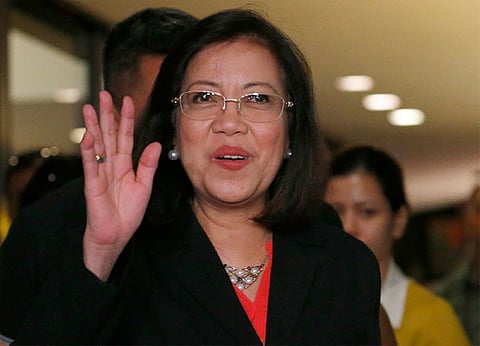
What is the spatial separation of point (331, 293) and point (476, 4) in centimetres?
126

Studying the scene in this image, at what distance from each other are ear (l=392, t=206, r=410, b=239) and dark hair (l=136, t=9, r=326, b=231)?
1.13 metres

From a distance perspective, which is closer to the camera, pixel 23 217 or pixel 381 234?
pixel 23 217

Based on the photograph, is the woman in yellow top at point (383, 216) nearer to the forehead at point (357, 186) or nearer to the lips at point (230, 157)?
the forehead at point (357, 186)

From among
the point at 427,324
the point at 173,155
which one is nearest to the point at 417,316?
the point at 427,324

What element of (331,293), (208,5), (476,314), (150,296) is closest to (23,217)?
(150,296)

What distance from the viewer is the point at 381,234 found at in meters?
3.09

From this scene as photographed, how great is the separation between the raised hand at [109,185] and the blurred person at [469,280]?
84.4 inches

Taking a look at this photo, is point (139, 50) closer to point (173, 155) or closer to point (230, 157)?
point (173, 155)

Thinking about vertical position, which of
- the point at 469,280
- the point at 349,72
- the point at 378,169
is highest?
the point at 349,72

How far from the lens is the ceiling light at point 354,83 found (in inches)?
131

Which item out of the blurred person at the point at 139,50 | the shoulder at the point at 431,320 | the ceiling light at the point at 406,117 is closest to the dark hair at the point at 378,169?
the shoulder at the point at 431,320

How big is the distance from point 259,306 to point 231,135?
0.93 ft

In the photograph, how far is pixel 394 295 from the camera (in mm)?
2932

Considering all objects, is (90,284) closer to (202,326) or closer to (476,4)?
(202,326)
